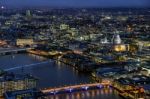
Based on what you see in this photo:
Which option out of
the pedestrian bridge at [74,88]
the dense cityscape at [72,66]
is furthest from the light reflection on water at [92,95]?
the pedestrian bridge at [74,88]

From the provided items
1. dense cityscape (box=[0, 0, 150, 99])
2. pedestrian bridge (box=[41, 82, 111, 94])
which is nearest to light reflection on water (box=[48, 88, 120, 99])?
dense cityscape (box=[0, 0, 150, 99])

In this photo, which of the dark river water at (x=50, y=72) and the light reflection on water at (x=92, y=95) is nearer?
the light reflection on water at (x=92, y=95)

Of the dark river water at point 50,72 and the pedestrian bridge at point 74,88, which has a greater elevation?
the pedestrian bridge at point 74,88

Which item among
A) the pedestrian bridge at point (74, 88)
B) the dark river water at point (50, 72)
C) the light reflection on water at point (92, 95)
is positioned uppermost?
the pedestrian bridge at point (74, 88)

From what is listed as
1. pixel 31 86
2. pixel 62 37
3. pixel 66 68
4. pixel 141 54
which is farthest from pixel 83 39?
pixel 31 86

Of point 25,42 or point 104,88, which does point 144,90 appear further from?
point 25,42

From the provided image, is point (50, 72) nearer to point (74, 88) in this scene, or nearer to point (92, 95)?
point (74, 88)

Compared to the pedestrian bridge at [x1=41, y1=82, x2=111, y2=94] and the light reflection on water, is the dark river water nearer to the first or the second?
the light reflection on water

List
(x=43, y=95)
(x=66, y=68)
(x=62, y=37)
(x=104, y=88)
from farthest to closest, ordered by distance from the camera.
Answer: (x=62, y=37) → (x=66, y=68) → (x=104, y=88) → (x=43, y=95)

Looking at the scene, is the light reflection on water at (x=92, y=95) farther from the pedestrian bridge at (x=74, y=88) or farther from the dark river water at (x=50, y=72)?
the pedestrian bridge at (x=74, y=88)
